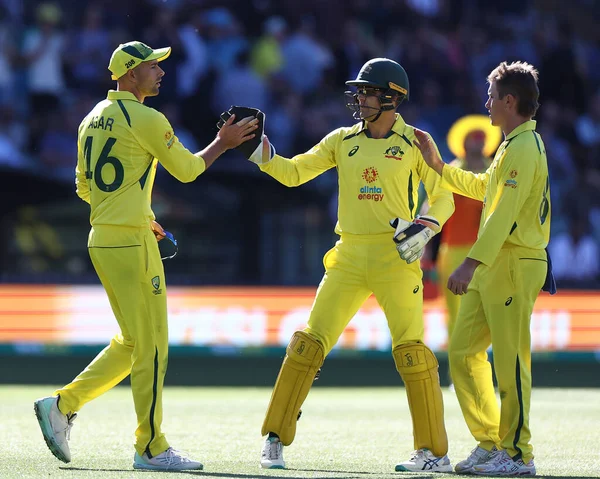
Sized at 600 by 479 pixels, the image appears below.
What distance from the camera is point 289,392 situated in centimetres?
700

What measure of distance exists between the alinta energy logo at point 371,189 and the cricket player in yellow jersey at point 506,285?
0.60 metres

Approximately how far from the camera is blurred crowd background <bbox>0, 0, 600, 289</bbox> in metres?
14.4

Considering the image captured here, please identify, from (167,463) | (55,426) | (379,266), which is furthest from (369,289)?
(55,426)

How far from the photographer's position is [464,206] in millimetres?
10461

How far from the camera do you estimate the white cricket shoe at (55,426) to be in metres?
6.68

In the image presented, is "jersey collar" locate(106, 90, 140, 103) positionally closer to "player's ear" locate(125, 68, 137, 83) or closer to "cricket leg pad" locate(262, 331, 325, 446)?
"player's ear" locate(125, 68, 137, 83)

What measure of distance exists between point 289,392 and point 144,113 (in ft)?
5.80

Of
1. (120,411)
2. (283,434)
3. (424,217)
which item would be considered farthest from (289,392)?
(120,411)

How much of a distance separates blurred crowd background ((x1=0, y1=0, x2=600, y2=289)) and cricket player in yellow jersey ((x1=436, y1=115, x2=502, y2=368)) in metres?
2.85

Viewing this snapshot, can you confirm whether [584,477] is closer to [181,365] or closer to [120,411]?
[120,411]

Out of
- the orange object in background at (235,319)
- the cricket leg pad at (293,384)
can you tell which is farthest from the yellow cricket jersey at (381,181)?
the orange object in background at (235,319)

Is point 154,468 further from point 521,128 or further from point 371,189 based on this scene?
point 521,128

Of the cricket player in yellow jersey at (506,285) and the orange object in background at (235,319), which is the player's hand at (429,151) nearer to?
the cricket player in yellow jersey at (506,285)

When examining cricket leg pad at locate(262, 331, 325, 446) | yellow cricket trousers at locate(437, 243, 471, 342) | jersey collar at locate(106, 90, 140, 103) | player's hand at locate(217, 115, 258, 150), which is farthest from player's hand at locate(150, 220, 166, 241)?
yellow cricket trousers at locate(437, 243, 471, 342)
